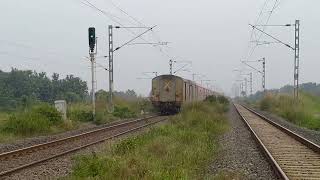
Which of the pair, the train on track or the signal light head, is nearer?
the signal light head

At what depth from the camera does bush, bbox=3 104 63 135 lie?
21.9m

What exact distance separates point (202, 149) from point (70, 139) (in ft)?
22.6

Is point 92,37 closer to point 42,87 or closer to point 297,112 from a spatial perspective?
point 297,112

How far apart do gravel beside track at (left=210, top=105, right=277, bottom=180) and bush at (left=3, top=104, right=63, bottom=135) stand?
9000mm

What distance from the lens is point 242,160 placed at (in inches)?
533

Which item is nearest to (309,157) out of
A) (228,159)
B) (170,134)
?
(228,159)

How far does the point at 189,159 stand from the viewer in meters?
12.6

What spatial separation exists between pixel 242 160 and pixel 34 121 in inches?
494

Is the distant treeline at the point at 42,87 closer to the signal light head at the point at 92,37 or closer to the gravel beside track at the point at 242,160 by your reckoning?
the signal light head at the point at 92,37

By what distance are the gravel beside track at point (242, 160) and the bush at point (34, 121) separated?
900 cm

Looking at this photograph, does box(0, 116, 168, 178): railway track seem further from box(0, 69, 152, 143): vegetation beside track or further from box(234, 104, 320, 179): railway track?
box(234, 104, 320, 179): railway track

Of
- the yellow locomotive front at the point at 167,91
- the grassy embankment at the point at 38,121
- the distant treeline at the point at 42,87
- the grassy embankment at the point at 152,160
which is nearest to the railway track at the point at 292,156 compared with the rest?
the grassy embankment at the point at 152,160

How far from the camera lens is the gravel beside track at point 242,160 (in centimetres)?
1140

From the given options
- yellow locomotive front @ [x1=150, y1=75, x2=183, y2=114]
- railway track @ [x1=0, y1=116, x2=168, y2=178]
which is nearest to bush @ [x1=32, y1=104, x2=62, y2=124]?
railway track @ [x1=0, y1=116, x2=168, y2=178]
